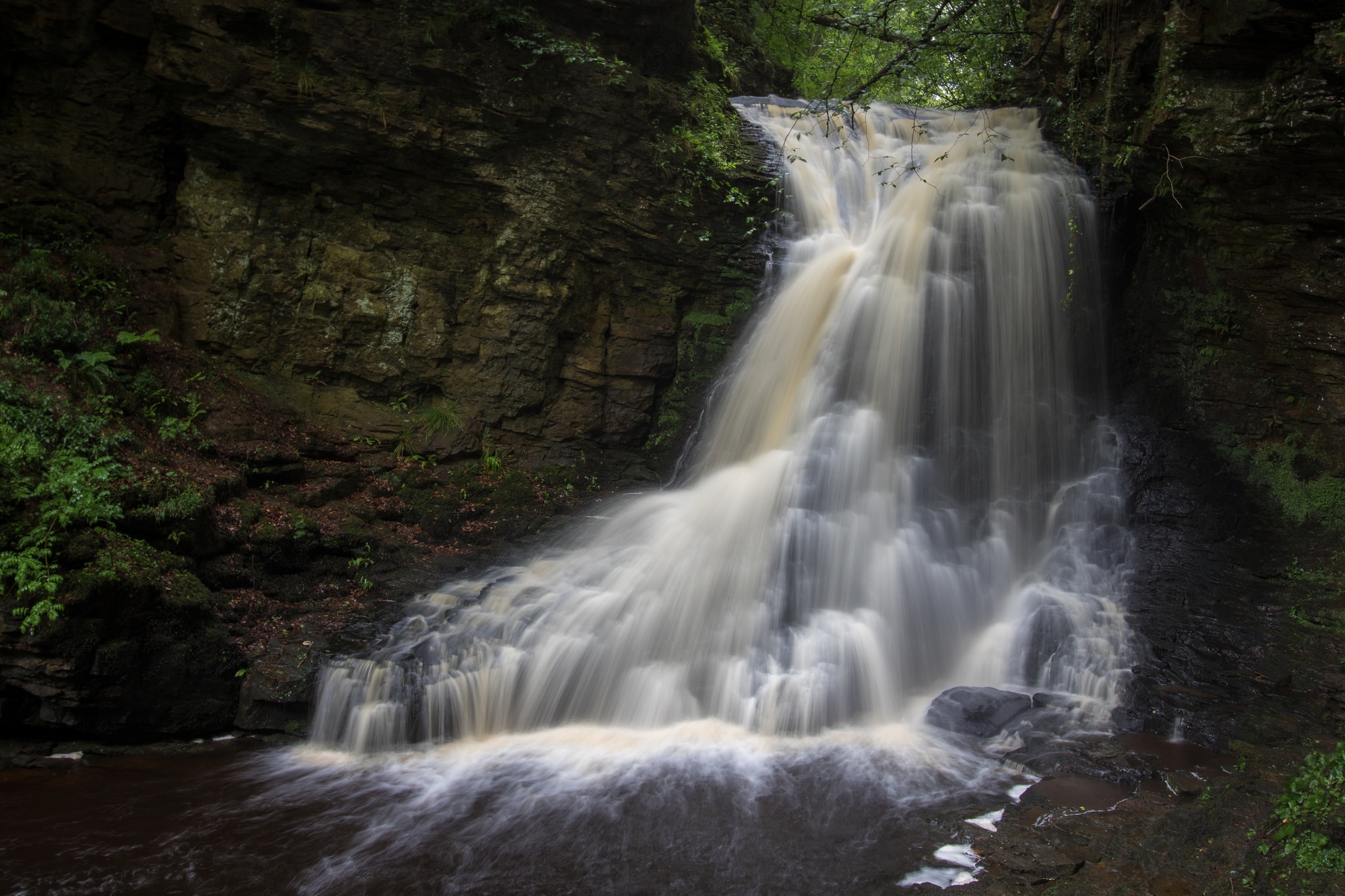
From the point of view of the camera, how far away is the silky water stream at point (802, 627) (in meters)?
5.17

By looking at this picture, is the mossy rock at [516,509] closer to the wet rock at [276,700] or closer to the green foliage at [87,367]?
the wet rock at [276,700]

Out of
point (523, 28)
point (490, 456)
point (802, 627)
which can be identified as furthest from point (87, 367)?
point (802, 627)

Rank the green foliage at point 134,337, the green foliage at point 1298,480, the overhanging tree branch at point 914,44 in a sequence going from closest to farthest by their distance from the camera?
1. the overhanging tree branch at point 914,44
2. the green foliage at point 1298,480
3. the green foliage at point 134,337

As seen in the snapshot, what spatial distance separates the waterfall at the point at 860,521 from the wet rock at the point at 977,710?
0.28 meters

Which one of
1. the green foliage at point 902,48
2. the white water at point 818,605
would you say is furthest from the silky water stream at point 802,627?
the green foliage at point 902,48

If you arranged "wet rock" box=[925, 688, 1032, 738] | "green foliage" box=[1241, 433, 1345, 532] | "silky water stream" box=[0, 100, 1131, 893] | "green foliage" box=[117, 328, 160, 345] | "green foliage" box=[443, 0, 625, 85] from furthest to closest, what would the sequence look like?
"green foliage" box=[443, 0, 625, 85] → "green foliage" box=[117, 328, 160, 345] → "green foliage" box=[1241, 433, 1345, 532] → "wet rock" box=[925, 688, 1032, 738] → "silky water stream" box=[0, 100, 1131, 893]

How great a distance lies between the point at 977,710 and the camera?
6.70 meters

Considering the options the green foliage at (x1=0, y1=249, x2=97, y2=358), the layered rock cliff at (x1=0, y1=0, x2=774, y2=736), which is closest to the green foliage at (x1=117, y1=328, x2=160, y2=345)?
the layered rock cliff at (x1=0, y1=0, x2=774, y2=736)

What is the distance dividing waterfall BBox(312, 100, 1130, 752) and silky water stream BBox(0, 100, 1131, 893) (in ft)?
0.12

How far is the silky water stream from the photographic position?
5168 mm

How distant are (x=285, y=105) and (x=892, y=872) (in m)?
10.4

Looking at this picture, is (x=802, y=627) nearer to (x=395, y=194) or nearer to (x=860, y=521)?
(x=860, y=521)

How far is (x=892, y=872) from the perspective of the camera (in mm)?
4789

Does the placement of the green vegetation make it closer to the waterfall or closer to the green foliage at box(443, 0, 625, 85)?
the waterfall
